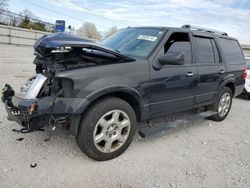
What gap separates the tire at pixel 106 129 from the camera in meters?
3.06

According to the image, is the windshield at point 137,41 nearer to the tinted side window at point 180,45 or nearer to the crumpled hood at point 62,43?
the tinted side window at point 180,45

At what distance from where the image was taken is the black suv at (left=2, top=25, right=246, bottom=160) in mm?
2916

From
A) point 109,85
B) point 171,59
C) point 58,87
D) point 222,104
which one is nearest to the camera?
point 58,87

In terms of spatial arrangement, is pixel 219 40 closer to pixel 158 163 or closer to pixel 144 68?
pixel 144 68

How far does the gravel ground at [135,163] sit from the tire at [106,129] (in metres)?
0.16

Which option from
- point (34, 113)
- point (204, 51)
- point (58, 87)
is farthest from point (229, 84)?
point (34, 113)

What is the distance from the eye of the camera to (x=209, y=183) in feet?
9.70

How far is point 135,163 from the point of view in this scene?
329cm

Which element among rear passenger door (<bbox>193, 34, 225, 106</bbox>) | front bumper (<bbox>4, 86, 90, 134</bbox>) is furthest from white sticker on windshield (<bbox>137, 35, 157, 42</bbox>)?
front bumper (<bbox>4, 86, 90, 134</bbox>)

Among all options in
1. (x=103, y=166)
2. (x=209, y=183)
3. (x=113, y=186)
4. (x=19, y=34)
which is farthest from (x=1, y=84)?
(x=19, y=34)

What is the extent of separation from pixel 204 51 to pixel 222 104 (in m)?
1.46

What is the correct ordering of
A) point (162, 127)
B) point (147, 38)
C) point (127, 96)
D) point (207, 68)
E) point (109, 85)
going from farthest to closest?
point (207, 68), point (147, 38), point (162, 127), point (127, 96), point (109, 85)

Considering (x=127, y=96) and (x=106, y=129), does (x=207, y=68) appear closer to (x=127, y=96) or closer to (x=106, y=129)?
(x=127, y=96)

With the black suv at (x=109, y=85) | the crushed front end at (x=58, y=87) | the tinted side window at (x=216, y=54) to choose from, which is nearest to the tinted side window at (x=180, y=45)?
the black suv at (x=109, y=85)
